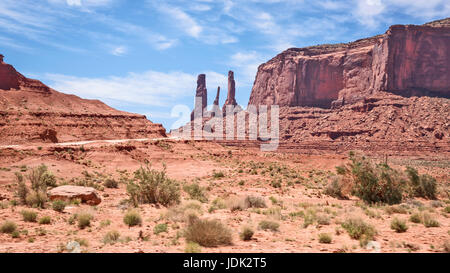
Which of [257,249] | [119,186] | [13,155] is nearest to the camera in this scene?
[257,249]

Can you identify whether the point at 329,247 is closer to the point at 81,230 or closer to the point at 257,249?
the point at 257,249

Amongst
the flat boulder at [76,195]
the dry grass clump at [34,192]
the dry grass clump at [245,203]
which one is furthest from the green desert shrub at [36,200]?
the dry grass clump at [245,203]

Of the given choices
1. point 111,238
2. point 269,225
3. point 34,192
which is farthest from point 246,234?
point 34,192

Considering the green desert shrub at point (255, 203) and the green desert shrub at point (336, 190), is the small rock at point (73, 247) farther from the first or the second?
the green desert shrub at point (336, 190)

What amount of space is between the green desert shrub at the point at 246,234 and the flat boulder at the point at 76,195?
984 cm

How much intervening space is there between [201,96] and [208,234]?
Answer: 158m

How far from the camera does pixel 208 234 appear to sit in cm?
832

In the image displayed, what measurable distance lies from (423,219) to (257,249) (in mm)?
7586

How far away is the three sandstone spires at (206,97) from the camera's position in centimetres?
15088

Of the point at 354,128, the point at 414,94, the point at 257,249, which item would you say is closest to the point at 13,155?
the point at 257,249

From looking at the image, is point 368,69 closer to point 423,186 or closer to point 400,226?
point 423,186

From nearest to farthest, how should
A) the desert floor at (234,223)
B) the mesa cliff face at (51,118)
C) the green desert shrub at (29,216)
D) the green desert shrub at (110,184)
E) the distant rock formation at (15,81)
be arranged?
the desert floor at (234,223) → the green desert shrub at (29,216) → the green desert shrub at (110,184) → the mesa cliff face at (51,118) → the distant rock formation at (15,81)

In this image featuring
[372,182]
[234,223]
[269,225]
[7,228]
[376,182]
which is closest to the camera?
[7,228]

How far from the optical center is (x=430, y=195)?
21.7 metres
